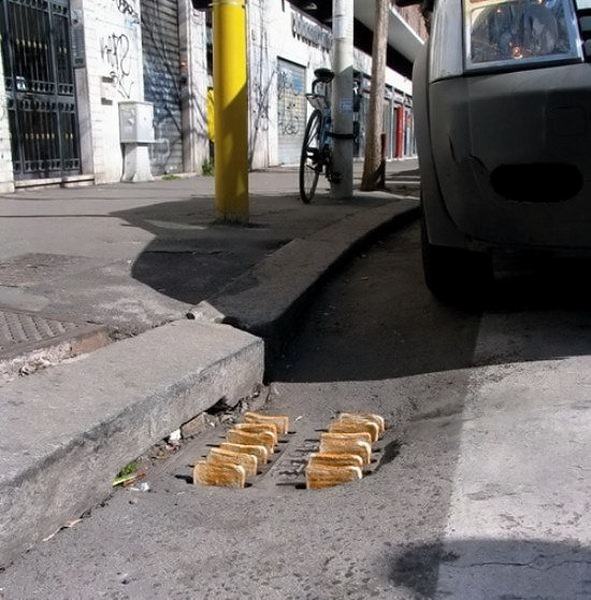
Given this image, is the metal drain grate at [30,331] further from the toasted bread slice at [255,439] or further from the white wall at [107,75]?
the white wall at [107,75]

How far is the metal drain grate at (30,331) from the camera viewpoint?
8.38ft

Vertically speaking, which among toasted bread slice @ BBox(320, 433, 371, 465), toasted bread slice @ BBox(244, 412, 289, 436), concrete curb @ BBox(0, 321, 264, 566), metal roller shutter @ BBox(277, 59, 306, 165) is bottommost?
toasted bread slice @ BBox(244, 412, 289, 436)

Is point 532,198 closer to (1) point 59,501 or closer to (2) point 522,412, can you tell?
(2) point 522,412

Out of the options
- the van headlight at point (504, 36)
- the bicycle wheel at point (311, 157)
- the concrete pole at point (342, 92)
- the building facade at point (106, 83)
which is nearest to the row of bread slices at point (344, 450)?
the van headlight at point (504, 36)

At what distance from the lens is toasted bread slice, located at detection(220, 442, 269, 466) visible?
236 cm

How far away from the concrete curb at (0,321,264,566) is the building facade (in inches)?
280

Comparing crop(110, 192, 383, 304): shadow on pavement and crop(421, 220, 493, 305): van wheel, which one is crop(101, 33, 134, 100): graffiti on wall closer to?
crop(110, 192, 383, 304): shadow on pavement

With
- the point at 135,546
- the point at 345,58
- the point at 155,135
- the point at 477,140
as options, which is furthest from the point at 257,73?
the point at 135,546

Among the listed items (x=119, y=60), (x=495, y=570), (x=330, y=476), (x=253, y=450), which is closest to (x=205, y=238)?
(x=253, y=450)

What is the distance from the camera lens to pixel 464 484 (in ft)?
6.22

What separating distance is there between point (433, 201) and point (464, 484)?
4.45 feet

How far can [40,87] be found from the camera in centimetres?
980

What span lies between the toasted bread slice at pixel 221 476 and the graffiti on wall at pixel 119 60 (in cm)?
1001

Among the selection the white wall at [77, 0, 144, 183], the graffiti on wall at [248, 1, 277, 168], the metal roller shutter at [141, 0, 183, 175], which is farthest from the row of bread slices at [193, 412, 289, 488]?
the graffiti on wall at [248, 1, 277, 168]
